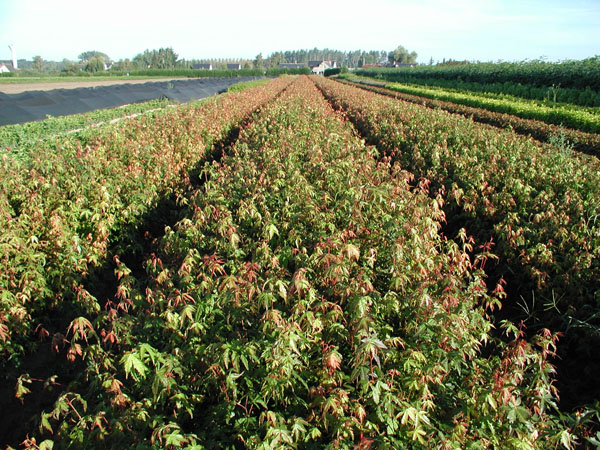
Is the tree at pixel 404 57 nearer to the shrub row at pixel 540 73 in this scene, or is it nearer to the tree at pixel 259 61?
the tree at pixel 259 61

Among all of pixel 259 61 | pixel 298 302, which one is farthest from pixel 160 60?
pixel 298 302

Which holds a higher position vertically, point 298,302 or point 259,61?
point 259,61

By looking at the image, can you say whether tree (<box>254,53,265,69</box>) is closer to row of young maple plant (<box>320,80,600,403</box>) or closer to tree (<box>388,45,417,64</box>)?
tree (<box>388,45,417,64</box>)

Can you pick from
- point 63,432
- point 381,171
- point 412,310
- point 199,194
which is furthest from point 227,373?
point 381,171

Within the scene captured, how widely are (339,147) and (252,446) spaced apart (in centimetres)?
545

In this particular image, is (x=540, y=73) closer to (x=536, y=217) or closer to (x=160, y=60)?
(x=536, y=217)

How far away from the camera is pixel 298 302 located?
8.34 feet

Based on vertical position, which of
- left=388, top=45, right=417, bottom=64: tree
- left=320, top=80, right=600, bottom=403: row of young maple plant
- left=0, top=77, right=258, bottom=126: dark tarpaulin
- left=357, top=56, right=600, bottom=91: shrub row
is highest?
left=388, top=45, right=417, bottom=64: tree

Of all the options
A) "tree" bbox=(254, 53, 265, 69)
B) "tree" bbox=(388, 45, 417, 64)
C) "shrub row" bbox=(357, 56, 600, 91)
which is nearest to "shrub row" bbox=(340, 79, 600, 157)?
"shrub row" bbox=(357, 56, 600, 91)

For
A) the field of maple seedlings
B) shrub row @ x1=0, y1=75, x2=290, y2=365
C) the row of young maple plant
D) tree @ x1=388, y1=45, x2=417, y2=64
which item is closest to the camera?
the field of maple seedlings

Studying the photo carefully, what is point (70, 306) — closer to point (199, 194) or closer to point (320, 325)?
point (199, 194)

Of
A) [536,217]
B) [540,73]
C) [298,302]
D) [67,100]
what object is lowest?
[536,217]

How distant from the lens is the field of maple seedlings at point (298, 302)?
2.04m

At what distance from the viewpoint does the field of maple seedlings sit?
Result: 6.69 ft
